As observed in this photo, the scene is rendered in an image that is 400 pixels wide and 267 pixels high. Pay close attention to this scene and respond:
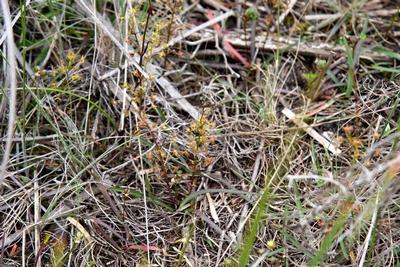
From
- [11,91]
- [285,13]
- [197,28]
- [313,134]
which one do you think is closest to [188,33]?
[197,28]

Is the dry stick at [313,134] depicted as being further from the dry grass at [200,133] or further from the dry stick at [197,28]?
the dry stick at [197,28]

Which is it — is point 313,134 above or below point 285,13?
below

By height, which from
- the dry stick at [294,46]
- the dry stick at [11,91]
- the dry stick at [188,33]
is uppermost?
the dry stick at [11,91]

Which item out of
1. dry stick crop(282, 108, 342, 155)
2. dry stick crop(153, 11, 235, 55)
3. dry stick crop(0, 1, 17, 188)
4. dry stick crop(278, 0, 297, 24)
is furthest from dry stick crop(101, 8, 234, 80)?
dry stick crop(0, 1, 17, 188)

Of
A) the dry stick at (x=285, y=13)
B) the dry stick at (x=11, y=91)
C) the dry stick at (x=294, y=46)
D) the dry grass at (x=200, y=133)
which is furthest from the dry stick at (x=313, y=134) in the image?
the dry stick at (x=11, y=91)

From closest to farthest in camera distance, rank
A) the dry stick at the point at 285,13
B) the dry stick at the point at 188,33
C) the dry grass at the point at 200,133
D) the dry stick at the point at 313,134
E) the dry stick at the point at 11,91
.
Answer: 1. the dry stick at the point at 11,91
2. the dry grass at the point at 200,133
3. the dry stick at the point at 313,134
4. the dry stick at the point at 188,33
5. the dry stick at the point at 285,13

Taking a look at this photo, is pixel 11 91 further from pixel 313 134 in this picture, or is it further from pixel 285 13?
pixel 285 13

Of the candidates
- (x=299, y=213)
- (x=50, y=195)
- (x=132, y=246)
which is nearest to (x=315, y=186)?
(x=299, y=213)

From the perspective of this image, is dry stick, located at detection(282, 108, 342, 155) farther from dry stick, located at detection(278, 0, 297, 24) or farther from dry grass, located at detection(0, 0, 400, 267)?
dry stick, located at detection(278, 0, 297, 24)

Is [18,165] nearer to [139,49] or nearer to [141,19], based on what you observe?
[139,49]
